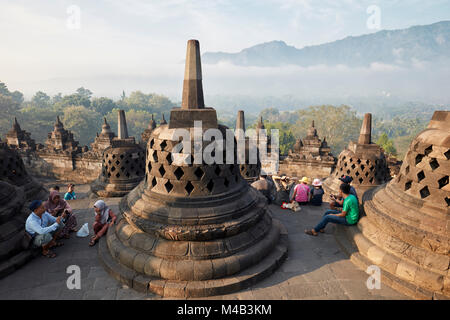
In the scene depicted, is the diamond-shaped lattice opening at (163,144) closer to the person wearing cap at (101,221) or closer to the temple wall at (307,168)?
the person wearing cap at (101,221)

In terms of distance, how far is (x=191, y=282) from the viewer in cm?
383

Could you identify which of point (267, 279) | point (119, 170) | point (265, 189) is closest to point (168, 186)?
point (267, 279)

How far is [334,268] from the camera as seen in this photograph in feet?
14.2

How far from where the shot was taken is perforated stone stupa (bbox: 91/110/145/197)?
29.9ft

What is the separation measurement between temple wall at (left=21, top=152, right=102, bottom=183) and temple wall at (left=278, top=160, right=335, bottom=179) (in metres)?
13.9

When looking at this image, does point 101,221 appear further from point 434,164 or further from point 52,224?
point 434,164

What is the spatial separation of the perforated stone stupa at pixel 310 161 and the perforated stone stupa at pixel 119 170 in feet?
37.3

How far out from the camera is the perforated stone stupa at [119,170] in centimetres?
910

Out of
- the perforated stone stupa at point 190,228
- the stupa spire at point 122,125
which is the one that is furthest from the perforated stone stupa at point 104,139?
the perforated stone stupa at point 190,228

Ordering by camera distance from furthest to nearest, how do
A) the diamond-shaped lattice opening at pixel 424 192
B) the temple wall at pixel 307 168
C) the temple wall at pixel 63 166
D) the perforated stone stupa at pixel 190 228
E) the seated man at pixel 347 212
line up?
the temple wall at pixel 63 166 < the temple wall at pixel 307 168 < the seated man at pixel 347 212 < the diamond-shaped lattice opening at pixel 424 192 < the perforated stone stupa at pixel 190 228
